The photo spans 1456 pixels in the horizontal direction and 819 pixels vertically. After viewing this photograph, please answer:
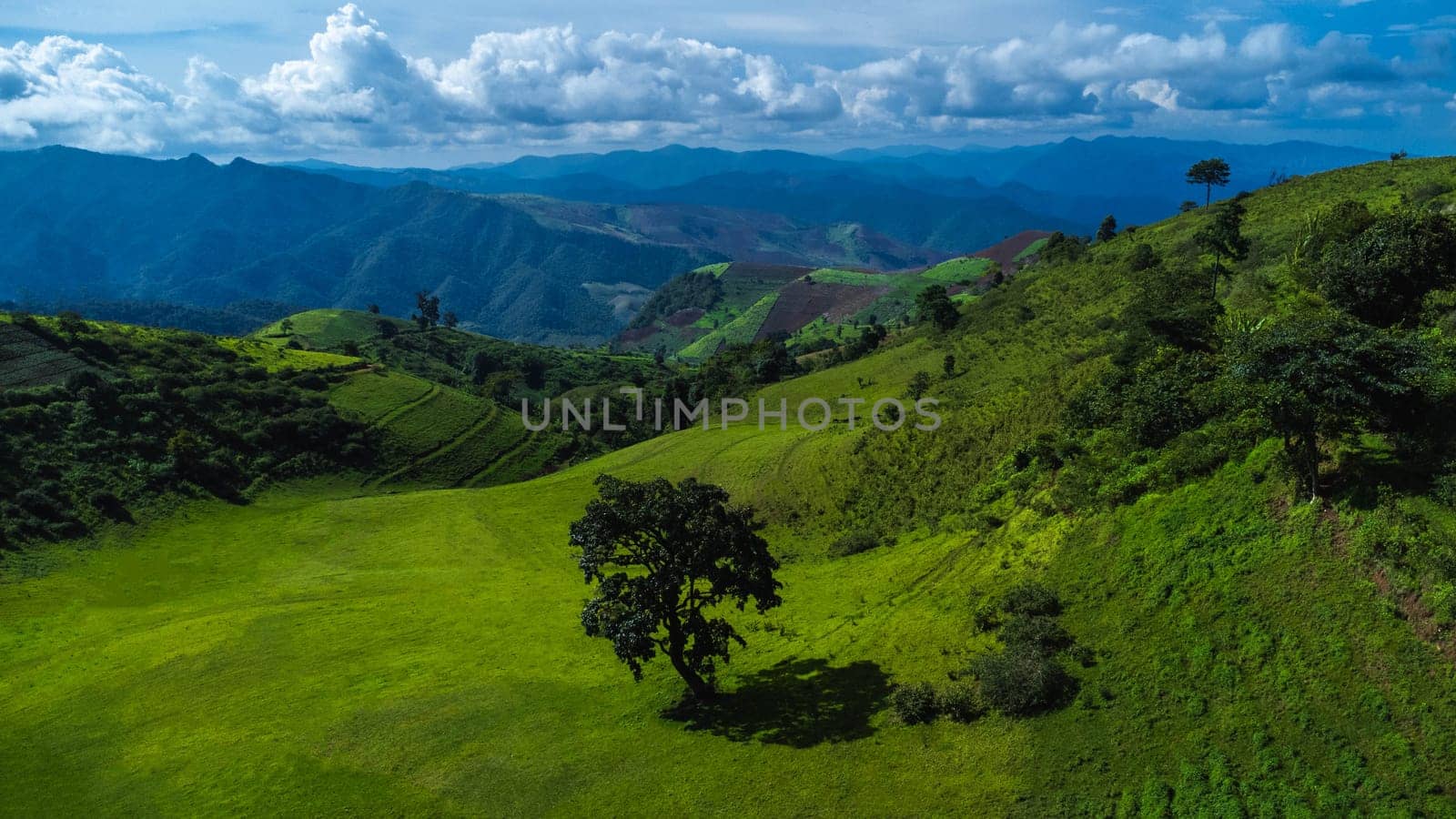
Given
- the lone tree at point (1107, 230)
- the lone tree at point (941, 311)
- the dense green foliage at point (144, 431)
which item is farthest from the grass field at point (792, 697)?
the lone tree at point (1107, 230)

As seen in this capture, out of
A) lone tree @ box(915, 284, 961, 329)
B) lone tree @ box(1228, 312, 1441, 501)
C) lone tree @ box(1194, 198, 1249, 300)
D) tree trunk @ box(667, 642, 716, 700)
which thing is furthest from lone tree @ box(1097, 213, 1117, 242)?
tree trunk @ box(667, 642, 716, 700)

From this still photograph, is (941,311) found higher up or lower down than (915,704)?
higher up

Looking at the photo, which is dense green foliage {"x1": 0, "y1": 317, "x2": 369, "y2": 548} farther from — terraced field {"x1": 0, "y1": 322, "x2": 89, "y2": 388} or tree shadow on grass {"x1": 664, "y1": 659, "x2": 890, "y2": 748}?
tree shadow on grass {"x1": 664, "y1": 659, "x2": 890, "y2": 748}

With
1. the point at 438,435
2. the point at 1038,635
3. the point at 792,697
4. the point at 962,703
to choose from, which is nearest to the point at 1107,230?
the point at 1038,635

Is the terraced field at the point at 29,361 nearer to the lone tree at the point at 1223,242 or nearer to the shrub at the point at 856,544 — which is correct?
the shrub at the point at 856,544

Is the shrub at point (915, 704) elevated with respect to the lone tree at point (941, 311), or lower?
lower

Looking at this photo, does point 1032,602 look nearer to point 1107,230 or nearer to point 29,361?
point 1107,230
